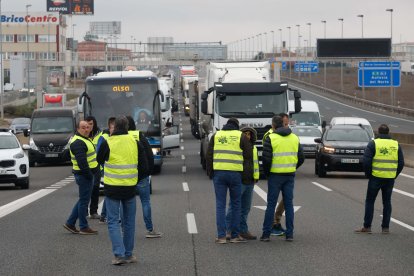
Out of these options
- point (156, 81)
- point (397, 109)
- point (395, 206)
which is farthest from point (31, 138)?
point (397, 109)

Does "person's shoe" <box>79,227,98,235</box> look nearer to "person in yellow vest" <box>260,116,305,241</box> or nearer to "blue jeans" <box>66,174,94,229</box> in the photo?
"blue jeans" <box>66,174,94,229</box>

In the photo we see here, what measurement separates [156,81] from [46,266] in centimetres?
1983

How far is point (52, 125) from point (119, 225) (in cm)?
2941

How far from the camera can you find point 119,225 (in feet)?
40.0

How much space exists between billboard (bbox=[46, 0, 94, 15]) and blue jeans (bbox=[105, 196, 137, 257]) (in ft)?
479

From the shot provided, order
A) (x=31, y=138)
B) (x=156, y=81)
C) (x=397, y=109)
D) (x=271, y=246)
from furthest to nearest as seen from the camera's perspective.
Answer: (x=397, y=109)
(x=31, y=138)
(x=156, y=81)
(x=271, y=246)

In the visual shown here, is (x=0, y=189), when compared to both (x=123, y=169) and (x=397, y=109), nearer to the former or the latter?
(x=123, y=169)

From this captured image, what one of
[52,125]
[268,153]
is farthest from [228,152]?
[52,125]

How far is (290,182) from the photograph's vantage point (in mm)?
14758

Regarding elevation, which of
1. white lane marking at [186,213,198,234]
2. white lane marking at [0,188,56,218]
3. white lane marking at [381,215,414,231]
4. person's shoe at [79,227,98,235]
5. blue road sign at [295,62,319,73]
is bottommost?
white lane marking at [0,188,56,218]

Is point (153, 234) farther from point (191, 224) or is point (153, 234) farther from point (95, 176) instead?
point (95, 176)

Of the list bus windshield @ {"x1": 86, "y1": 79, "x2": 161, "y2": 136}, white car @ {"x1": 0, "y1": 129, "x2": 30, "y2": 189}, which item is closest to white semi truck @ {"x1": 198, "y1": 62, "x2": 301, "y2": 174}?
bus windshield @ {"x1": 86, "y1": 79, "x2": 161, "y2": 136}

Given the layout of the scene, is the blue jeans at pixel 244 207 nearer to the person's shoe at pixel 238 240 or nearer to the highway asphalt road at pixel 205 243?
the person's shoe at pixel 238 240

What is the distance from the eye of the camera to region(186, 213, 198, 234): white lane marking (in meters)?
15.8
